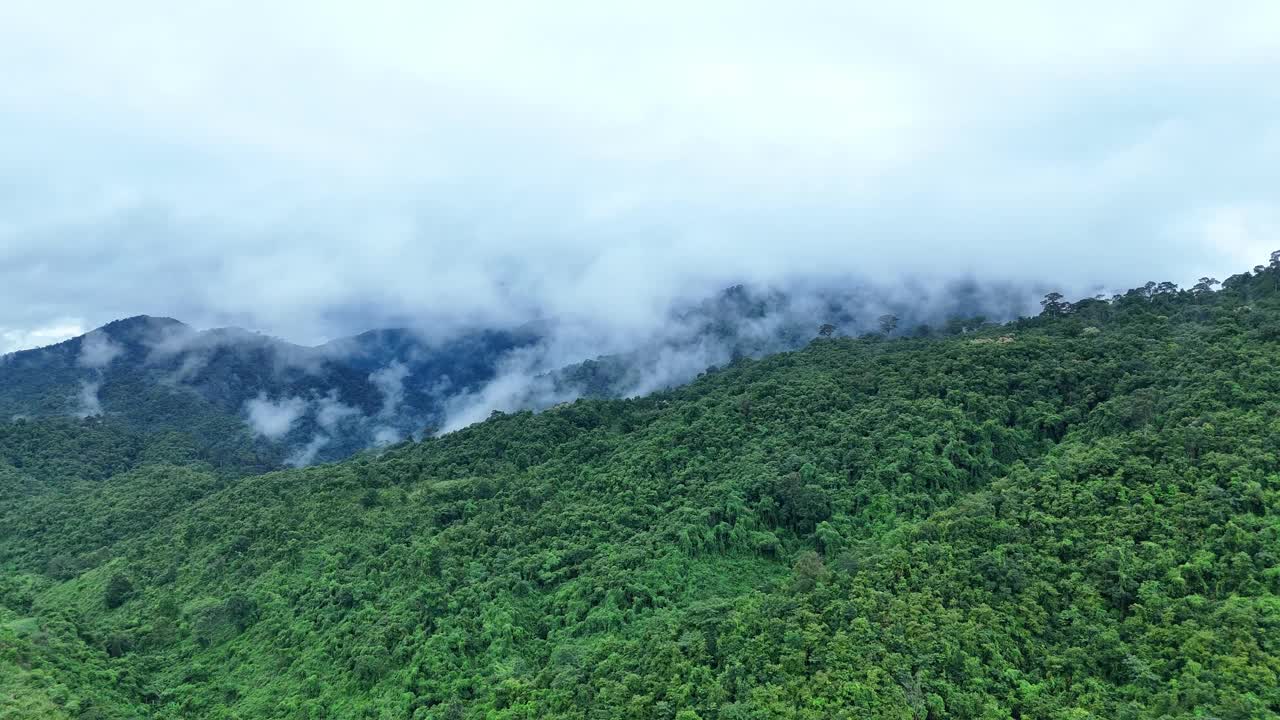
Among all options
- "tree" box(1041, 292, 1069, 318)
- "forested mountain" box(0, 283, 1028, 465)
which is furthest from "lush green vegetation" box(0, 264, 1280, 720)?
"forested mountain" box(0, 283, 1028, 465)

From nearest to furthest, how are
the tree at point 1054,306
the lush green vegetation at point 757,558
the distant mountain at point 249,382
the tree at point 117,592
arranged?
1. the lush green vegetation at point 757,558
2. the tree at point 117,592
3. the tree at point 1054,306
4. the distant mountain at point 249,382

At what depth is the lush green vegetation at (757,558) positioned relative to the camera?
28156mm

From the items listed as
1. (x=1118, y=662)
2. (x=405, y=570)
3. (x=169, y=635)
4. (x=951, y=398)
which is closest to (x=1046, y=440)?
(x=951, y=398)

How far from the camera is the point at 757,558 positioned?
41844mm

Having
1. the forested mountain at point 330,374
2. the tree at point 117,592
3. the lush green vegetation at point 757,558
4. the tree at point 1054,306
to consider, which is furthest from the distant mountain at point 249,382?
the tree at point 1054,306

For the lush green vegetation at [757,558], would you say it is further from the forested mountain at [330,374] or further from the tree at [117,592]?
the forested mountain at [330,374]

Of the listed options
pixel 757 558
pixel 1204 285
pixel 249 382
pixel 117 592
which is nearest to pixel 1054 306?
pixel 1204 285

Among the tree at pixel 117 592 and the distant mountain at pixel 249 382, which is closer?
the tree at pixel 117 592

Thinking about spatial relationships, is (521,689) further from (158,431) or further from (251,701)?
(158,431)

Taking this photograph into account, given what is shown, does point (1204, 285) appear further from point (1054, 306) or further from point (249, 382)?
point (249, 382)

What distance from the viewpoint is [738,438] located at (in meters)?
53.0

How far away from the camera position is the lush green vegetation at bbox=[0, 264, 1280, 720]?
1109 inches

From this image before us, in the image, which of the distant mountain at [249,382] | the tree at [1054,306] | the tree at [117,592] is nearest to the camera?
the tree at [117,592]

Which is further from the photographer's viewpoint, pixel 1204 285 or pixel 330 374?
pixel 330 374
